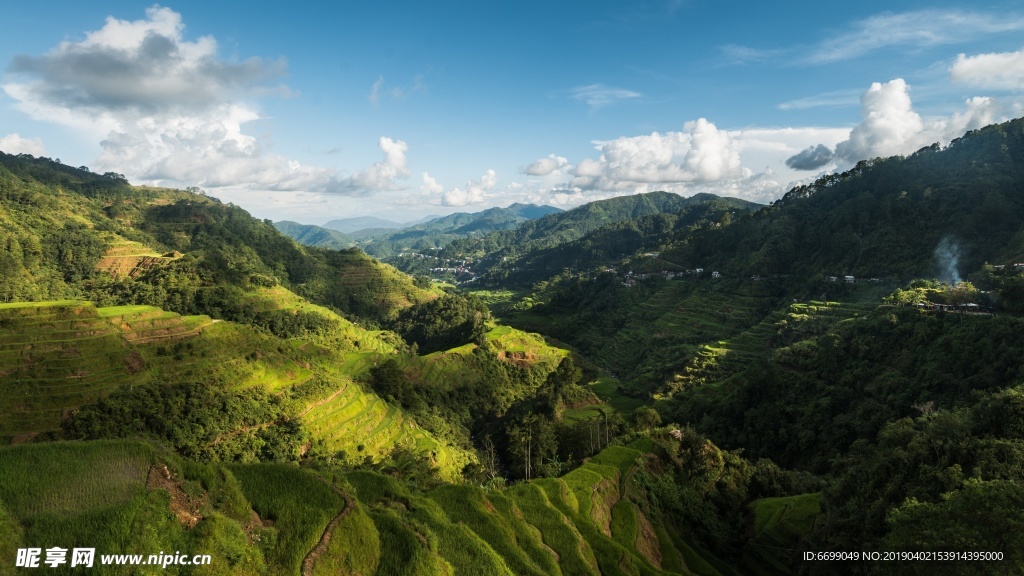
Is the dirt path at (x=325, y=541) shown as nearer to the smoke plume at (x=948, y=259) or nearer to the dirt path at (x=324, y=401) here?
the dirt path at (x=324, y=401)

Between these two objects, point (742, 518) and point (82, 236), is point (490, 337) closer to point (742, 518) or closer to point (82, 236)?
point (742, 518)

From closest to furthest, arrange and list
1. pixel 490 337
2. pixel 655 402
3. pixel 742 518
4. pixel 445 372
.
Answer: pixel 742 518
pixel 655 402
pixel 445 372
pixel 490 337

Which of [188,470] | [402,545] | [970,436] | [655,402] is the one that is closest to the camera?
[188,470]

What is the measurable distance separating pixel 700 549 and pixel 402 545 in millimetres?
24934

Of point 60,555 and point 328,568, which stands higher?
point 60,555

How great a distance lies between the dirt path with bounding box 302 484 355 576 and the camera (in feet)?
36.1

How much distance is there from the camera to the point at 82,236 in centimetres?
8112

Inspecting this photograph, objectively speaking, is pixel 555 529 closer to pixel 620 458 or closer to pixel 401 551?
pixel 401 551

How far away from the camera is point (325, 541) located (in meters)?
11.9

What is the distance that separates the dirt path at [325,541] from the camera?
36.1 ft

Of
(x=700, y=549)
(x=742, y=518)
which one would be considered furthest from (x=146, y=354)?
(x=742, y=518)

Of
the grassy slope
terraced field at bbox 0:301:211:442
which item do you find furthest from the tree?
terraced field at bbox 0:301:211:442

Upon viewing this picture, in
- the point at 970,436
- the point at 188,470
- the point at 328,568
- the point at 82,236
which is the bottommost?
the point at 970,436

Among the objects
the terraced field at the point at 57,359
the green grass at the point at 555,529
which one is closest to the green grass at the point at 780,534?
the green grass at the point at 555,529
